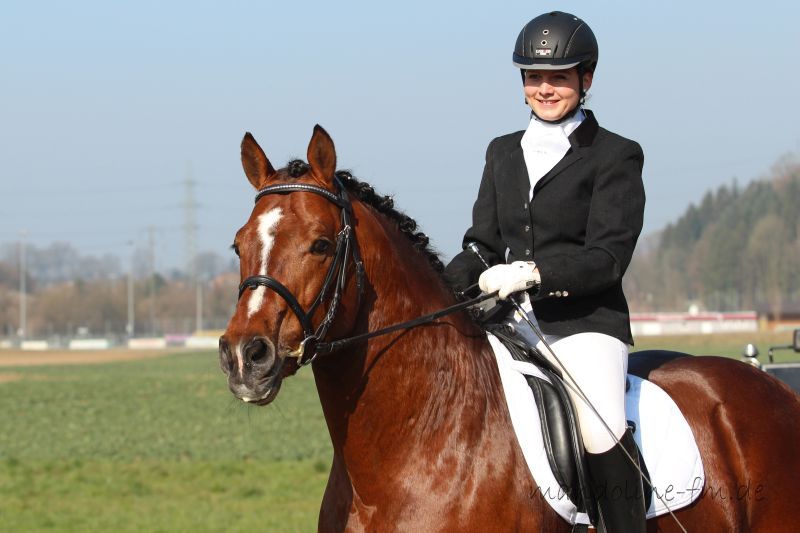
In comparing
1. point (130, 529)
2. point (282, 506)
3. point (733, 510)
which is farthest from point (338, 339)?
point (282, 506)

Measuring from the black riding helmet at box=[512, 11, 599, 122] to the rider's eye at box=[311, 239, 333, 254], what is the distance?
1414mm

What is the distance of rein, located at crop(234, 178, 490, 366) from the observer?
13.6ft

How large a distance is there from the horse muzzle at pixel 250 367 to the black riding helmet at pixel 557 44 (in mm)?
1917

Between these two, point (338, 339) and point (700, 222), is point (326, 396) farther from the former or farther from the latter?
point (700, 222)

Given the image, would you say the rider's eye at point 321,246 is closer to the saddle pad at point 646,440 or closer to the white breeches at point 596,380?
the saddle pad at point 646,440

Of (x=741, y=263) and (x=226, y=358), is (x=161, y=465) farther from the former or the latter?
(x=741, y=263)

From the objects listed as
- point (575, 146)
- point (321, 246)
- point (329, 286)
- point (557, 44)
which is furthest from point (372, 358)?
point (557, 44)

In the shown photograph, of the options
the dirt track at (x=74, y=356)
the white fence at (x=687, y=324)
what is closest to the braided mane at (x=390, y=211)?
the dirt track at (x=74, y=356)

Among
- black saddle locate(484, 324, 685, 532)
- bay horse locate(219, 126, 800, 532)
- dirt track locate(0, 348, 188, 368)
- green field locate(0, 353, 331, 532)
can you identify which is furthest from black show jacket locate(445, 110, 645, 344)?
dirt track locate(0, 348, 188, 368)

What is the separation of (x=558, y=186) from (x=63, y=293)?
472 ft

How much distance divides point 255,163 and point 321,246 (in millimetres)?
559

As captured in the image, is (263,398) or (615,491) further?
(615,491)

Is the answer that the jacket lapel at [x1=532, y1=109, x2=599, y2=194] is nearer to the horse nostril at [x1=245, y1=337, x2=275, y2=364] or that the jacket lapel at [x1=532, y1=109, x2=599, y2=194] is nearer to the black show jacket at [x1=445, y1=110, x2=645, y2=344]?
the black show jacket at [x1=445, y1=110, x2=645, y2=344]

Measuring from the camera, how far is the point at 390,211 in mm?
4957
